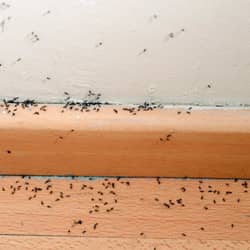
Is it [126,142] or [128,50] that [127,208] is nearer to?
[126,142]

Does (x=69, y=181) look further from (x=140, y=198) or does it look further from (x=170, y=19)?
(x=170, y=19)

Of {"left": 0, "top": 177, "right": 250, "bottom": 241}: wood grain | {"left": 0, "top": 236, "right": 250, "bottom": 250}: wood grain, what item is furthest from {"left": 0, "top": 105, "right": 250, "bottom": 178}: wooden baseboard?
{"left": 0, "top": 236, "right": 250, "bottom": 250}: wood grain

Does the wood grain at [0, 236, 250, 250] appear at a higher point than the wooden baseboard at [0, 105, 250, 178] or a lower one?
lower

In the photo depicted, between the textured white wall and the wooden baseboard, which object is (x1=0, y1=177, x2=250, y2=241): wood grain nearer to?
the wooden baseboard

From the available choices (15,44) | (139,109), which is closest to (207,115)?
(139,109)

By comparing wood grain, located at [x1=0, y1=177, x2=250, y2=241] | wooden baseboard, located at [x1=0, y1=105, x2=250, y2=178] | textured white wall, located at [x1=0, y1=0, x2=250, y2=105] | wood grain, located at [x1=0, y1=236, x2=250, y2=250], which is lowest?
wood grain, located at [x1=0, y1=236, x2=250, y2=250]

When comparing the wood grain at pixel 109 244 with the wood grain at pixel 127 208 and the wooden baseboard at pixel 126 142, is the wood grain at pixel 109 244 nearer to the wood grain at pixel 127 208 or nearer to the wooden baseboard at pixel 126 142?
the wood grain at pixel 127 208

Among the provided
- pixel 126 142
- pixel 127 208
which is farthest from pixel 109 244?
pixel 126 142
